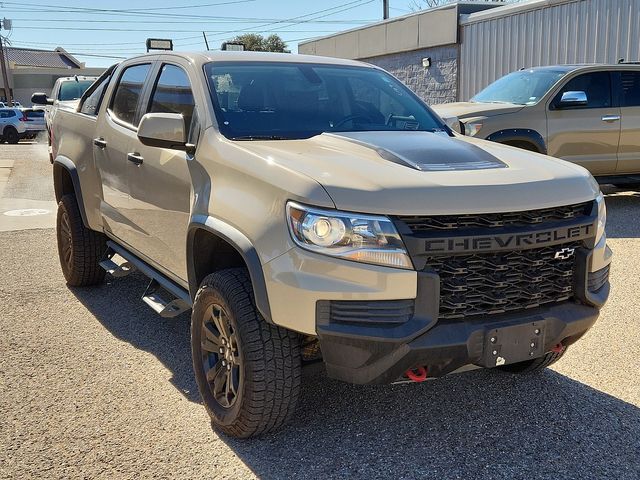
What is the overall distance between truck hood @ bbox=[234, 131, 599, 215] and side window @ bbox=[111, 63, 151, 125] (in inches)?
62.6

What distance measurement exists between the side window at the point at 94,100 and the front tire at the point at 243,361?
106 inches

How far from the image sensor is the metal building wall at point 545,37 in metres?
13.4

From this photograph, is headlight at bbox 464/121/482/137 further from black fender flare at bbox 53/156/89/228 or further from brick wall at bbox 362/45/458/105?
brick wall at bbox 362/45/458/105

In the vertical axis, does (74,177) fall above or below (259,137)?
below

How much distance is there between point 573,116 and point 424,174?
727cm

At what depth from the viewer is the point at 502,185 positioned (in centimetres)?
291

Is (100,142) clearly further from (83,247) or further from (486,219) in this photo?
(486,219)

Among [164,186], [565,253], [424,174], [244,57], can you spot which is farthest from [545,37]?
[424,174]

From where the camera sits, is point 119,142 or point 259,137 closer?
point 259,137

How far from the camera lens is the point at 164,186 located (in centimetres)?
394

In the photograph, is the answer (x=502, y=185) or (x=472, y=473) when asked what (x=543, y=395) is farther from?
(x=502, y=185)

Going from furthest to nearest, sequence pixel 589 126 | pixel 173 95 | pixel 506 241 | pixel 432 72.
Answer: pixel 432 72
pixel 589 126
pixel 173 95
pixel 506 241

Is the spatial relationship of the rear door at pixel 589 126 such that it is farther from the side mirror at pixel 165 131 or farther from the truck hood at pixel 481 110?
the side mirror at pixel 165 131

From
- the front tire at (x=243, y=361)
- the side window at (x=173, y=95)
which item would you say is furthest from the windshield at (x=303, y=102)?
the front tire at (x=243, y=361)
